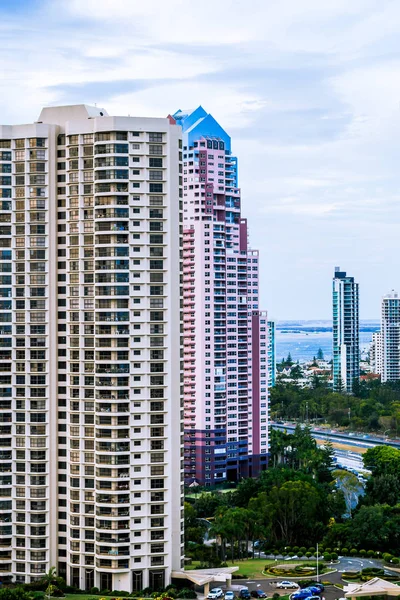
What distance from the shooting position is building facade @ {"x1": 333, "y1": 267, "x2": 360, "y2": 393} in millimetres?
126500

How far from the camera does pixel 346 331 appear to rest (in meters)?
127

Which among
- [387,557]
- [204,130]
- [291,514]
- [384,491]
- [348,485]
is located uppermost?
[204,130]

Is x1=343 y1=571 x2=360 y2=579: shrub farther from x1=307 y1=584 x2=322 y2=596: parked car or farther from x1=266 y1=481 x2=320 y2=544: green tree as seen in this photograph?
x1=266 y1=481 x2=320 y2=544: green tree

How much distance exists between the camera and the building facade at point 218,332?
66.3m

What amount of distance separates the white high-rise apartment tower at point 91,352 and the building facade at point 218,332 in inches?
994

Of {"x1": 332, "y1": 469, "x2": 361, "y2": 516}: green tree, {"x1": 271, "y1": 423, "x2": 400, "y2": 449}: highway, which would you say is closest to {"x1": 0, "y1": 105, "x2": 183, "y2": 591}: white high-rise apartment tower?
{"x1": 332, "y1": 469, "x2": 361, "y2": 516}: green tree

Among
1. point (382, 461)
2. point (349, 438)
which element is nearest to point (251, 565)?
point (382, 461)

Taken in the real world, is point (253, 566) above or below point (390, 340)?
below

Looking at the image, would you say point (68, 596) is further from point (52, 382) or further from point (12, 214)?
point (12, 214)

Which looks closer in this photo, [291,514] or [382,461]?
[291,514]

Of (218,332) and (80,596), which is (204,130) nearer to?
(218,332)

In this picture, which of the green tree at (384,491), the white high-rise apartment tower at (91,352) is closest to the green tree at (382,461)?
the green tree at (384,491)

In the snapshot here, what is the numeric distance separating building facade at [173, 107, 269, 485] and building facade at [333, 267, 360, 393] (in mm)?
58348

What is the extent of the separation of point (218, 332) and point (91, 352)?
27.3 m
